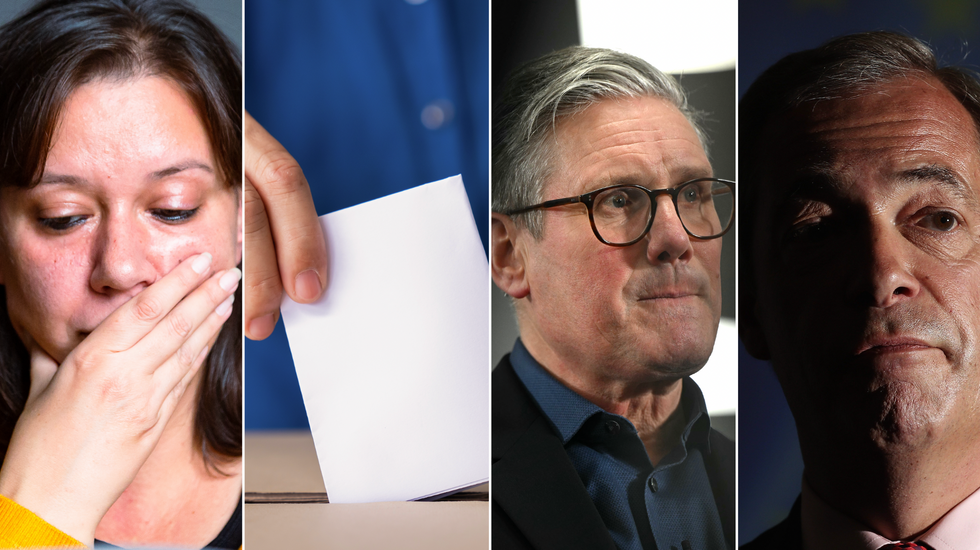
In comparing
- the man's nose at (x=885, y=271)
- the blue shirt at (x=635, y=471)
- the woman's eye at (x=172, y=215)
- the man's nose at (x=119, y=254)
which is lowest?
the blue shirt at (x=635, y=471)

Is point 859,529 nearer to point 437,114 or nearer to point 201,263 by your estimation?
point 437,114

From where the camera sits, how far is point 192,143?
75.2 inches

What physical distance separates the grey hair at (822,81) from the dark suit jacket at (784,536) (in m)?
0.62

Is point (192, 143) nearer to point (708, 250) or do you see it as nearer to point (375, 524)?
point (375, 524)

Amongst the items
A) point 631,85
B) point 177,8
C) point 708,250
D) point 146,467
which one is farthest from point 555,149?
point 146,467

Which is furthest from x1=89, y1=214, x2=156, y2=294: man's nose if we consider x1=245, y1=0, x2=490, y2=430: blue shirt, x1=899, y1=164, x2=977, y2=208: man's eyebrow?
x1=899, y1=164, x2=977, y2=208: man's eyebrow

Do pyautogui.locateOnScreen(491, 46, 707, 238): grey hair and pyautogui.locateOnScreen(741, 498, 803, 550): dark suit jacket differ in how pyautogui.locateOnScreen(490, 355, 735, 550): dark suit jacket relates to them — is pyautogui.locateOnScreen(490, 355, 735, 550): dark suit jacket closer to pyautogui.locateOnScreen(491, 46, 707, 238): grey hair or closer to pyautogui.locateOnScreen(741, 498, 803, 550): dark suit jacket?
pyautogui.locateOnScreen(741, 498, 803, 550): dark suit jacket

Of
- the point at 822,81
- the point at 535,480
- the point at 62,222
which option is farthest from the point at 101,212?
the point at 822,81

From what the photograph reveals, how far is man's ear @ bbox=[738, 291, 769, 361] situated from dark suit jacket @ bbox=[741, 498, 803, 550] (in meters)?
0.42

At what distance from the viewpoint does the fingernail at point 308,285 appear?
198 centimetres

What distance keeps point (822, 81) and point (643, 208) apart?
0.62m

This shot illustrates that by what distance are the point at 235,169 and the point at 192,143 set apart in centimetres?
13

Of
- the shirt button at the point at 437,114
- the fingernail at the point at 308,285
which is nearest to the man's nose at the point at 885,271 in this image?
the shirt button at the point at 437,114

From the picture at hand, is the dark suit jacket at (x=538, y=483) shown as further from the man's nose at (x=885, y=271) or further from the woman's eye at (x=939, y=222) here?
the woman's eye at (x=939, y=222)
